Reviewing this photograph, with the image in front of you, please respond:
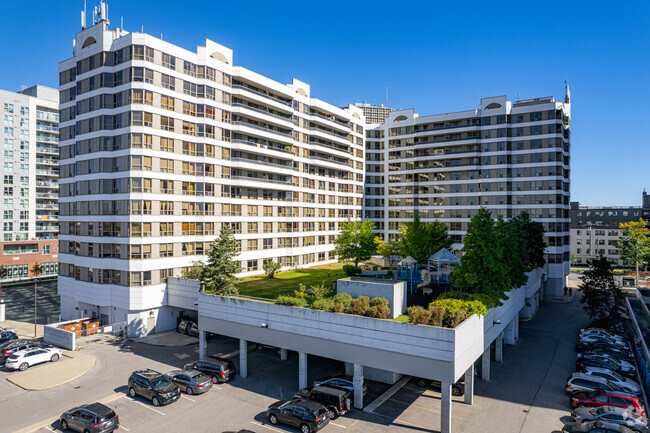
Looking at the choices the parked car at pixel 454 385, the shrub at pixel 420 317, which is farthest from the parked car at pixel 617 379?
the shrub at pixel 420 317

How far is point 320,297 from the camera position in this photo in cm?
3231

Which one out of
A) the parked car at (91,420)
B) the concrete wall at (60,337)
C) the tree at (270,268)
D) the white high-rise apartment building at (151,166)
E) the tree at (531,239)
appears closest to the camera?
the parked car at (91,420)

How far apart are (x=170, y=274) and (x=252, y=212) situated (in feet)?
54.4

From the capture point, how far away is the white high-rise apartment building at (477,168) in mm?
72875

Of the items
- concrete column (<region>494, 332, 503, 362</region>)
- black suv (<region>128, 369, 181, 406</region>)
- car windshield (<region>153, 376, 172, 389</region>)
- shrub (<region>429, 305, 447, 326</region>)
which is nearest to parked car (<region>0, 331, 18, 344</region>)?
black suv (<region>128, 369, 181, 406</region>)

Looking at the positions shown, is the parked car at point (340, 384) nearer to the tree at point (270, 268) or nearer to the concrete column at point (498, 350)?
the concrete column at point (498, 350)

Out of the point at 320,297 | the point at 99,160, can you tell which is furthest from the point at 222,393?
the point at 99,160

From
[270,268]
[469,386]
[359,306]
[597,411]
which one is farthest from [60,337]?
[597,411]

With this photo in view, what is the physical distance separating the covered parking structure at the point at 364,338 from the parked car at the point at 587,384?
590cm

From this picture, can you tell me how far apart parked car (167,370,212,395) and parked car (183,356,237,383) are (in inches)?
50.2

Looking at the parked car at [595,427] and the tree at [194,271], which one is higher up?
the tree at [194,271]

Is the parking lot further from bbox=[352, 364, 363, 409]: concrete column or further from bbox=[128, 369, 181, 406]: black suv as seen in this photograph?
bbox=[352, 364, 363, 409]: concrete column

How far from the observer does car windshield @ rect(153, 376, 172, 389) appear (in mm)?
29422

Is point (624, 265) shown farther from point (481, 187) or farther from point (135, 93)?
point (135, 93)
